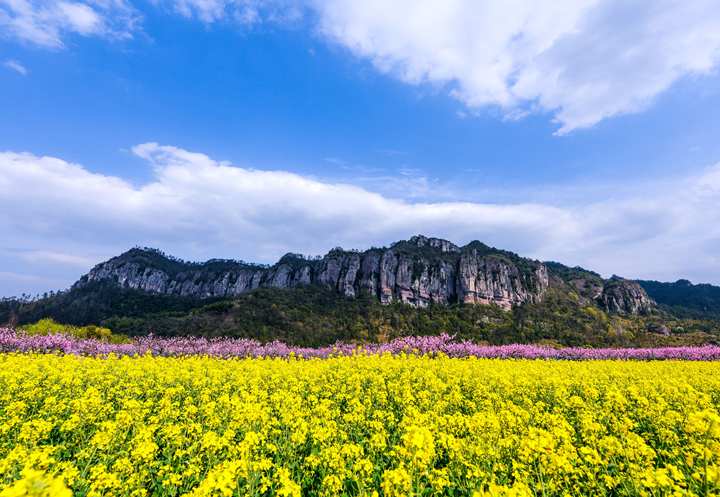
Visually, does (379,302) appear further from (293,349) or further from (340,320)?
(293,349)

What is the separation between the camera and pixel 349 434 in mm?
8141

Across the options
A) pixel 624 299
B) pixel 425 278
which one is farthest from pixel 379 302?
pixel 624 299

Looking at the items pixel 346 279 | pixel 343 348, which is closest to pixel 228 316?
pixel 343 348

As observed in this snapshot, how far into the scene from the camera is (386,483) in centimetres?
422

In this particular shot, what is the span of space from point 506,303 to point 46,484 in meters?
110

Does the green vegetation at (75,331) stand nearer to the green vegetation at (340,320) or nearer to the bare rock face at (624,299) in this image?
the green vegetation at (340,320)

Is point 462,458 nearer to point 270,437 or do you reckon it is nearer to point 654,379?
point 270,437

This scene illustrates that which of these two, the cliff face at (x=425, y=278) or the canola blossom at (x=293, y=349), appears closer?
the canola blossom at (x=293, y=349)

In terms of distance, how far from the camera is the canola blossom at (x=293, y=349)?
23.1 meters

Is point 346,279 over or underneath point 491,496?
over

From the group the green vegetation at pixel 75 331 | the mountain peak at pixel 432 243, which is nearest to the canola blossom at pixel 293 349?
the green vegetation at pixel 75 331

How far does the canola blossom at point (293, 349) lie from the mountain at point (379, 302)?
74.4ft

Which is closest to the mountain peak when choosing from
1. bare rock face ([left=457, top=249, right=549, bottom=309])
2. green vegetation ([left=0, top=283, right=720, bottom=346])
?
bare rock face ([left=457, top=249, right=549, bottom=309])

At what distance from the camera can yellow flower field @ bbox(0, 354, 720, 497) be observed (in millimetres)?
5234
